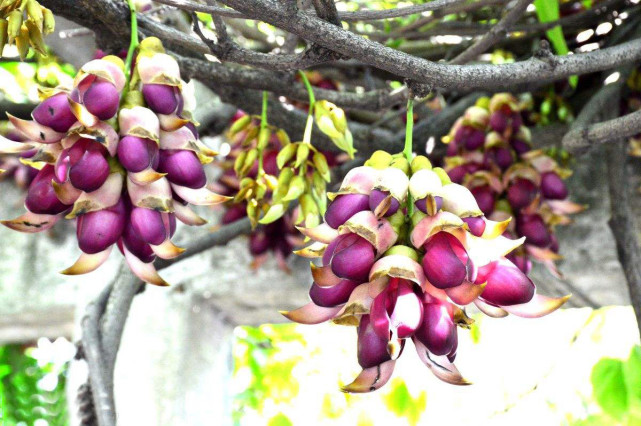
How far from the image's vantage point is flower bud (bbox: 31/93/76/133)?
0.61 meters

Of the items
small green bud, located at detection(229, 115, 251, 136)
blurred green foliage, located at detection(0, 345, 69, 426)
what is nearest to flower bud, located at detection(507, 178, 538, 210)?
small green bud, located at detection(229, 115, 251, 136)

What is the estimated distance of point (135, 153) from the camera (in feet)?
1.97

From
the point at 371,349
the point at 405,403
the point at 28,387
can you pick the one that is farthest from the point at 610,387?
the point at 28,387

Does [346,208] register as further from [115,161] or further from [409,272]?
[115,161]

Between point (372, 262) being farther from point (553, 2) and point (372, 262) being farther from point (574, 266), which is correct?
point (574, 266)

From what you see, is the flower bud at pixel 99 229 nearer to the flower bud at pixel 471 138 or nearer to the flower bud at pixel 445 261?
the flower bud at pixel 445 261

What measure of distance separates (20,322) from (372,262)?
1.37 metres

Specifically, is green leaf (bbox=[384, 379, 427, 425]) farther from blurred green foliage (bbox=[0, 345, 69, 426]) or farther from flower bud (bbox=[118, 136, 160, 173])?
flower bud (bbox=[118, 136, 160, 173])

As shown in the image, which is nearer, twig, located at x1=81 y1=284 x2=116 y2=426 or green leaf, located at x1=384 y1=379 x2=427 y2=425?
twig, located at x1=81 y1=284 x2=116 y2=426

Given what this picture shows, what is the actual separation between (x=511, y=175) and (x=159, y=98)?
56 cm

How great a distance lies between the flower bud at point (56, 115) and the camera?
609 millimetres

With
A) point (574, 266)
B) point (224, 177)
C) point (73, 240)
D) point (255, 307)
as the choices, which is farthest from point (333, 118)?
point (73, 240)

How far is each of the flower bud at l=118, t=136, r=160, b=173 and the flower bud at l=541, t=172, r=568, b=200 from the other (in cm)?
62

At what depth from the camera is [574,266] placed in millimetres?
1349
